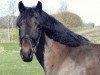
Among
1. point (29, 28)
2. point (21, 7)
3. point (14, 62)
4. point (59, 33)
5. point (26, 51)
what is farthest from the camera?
point (14, 62)

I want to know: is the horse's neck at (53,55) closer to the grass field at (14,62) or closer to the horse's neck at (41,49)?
the horse's neck at (41,49)

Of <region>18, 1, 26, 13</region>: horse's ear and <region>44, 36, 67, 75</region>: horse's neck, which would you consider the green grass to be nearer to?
<region>44, 36, 67, 75</region>: horse's neck

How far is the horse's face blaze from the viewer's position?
5.43 metres

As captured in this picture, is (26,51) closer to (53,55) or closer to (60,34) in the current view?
(53,55)

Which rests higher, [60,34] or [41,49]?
[60,34]

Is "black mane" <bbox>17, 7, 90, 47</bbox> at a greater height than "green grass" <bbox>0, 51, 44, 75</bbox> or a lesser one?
greater

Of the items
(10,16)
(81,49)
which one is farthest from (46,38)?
(10,16)

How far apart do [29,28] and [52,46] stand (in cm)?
76

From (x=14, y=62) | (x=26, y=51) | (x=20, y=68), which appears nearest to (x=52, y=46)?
(x=26, y=51)

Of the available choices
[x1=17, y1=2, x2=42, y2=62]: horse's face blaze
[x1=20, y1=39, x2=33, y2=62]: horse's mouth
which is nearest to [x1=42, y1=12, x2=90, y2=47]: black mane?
[x1=17, y1=2, x2=42, y2=62]: horse's face blaze

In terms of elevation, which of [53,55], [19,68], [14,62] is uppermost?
[53,55]

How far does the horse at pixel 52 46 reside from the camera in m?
5.56

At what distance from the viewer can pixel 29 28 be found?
5.56 m

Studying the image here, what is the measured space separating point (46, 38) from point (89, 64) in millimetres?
1003
